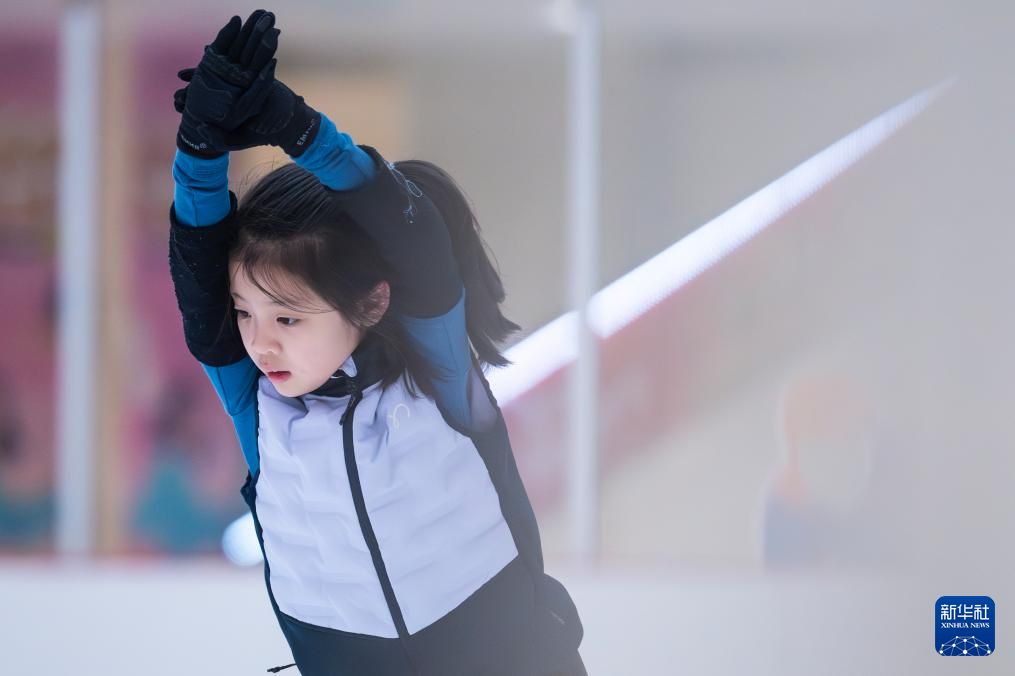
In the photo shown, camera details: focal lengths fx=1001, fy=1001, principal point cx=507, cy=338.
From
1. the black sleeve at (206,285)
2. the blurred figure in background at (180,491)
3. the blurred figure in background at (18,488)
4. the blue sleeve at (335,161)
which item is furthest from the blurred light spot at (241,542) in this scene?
the blue sleeve at (335,161)

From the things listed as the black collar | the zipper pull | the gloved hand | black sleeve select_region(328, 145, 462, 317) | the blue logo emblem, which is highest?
the gloved hand

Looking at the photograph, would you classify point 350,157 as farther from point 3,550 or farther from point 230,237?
point 3,550

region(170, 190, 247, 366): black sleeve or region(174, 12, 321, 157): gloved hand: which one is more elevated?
region(174, 12, 321, 157): gloved hand

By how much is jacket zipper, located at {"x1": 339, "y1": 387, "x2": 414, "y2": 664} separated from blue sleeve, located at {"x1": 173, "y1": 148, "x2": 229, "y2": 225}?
0.27 metres

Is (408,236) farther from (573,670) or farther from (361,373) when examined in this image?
(573,670)

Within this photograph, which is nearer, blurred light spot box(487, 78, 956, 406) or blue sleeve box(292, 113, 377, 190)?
blue sleeve box(292, 113, 377, 190)

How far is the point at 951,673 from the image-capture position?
200cm

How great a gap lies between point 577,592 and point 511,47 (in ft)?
4.03

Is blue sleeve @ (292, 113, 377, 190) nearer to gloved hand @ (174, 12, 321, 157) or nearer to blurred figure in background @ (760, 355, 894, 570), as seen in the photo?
gloved hand @ (174, 12, 321, 157)

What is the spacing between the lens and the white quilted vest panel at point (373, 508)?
3.84ft

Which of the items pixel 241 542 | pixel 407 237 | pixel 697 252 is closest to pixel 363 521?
pixel 407 237

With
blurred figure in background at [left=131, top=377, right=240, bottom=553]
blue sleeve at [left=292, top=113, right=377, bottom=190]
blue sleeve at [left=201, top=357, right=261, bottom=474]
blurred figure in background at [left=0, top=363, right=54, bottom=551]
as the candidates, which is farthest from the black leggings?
blurred figure in background at [left=0, top=363, right=54, bottom=551]

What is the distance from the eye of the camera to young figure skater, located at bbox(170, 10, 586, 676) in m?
1.08

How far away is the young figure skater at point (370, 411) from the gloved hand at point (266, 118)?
0.21 feet
